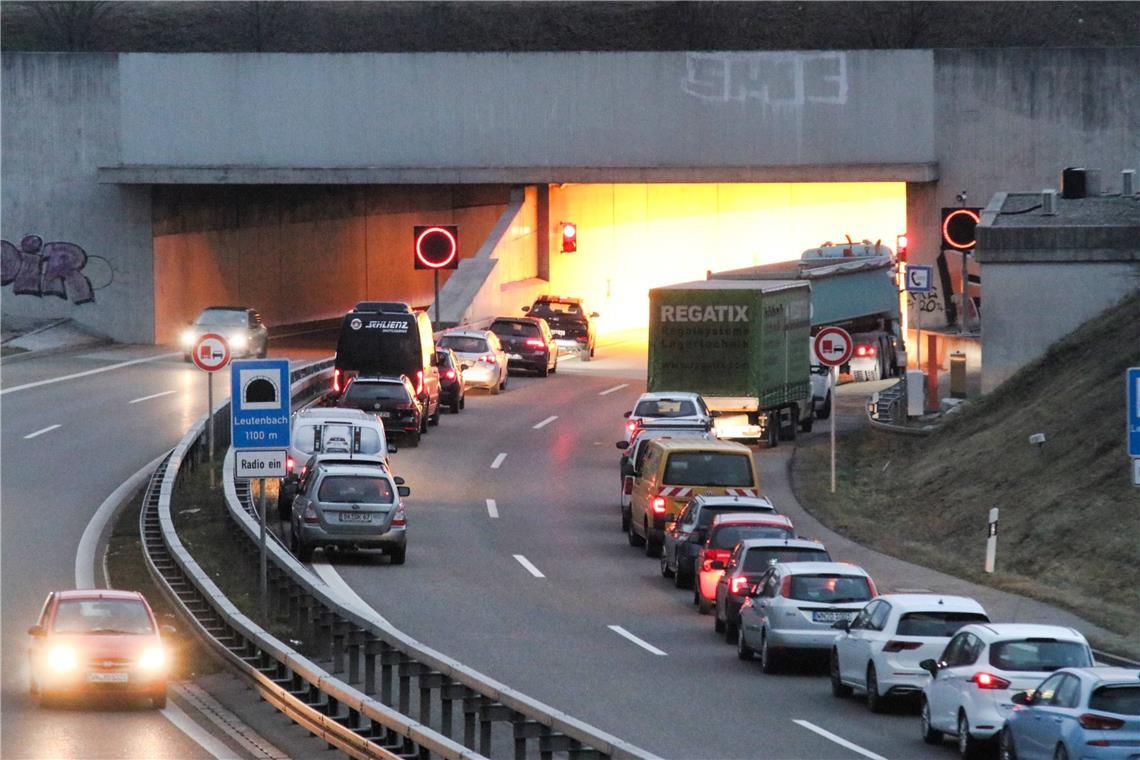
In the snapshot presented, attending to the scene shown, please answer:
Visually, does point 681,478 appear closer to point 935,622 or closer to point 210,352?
point 210,352

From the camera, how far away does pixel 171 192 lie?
67938 millimetres

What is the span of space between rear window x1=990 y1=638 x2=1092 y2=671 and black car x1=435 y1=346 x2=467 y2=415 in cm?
3108

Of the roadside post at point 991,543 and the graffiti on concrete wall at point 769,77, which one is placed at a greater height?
the graffiti on concrete wall at point 769,77

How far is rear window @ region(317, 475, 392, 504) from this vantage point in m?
30.5

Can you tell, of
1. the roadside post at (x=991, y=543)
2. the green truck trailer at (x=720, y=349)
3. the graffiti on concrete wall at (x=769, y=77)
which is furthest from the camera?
the graffiti on concrete wall at (x=769, y=77)

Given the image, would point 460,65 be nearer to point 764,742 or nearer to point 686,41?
point 764,742

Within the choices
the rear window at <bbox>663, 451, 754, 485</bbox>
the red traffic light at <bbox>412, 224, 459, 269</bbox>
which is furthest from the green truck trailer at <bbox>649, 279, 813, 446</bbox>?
the red traffic light at <bbox>412, 224, 459, 269</bbox>

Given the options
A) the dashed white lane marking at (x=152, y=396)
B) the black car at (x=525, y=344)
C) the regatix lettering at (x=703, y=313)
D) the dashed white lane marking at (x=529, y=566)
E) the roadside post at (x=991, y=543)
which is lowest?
the dashed white lane marking at (x=529, y=566)

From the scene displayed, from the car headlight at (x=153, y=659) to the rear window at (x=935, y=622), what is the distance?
7.34 metres

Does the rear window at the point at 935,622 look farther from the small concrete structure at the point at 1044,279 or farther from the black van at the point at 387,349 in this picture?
the black van at the point at 387,349

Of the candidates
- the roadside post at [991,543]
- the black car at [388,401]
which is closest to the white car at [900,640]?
the roadside post at [991,543]

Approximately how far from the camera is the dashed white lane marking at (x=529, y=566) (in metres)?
31.3

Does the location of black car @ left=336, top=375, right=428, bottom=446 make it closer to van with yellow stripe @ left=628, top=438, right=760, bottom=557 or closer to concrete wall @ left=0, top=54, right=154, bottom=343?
van with yellow stripe @ left=628, top=438, right=760, bottom=557

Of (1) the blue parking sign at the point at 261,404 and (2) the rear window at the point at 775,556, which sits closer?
(1) the blue parking sign at the point at 261,404
